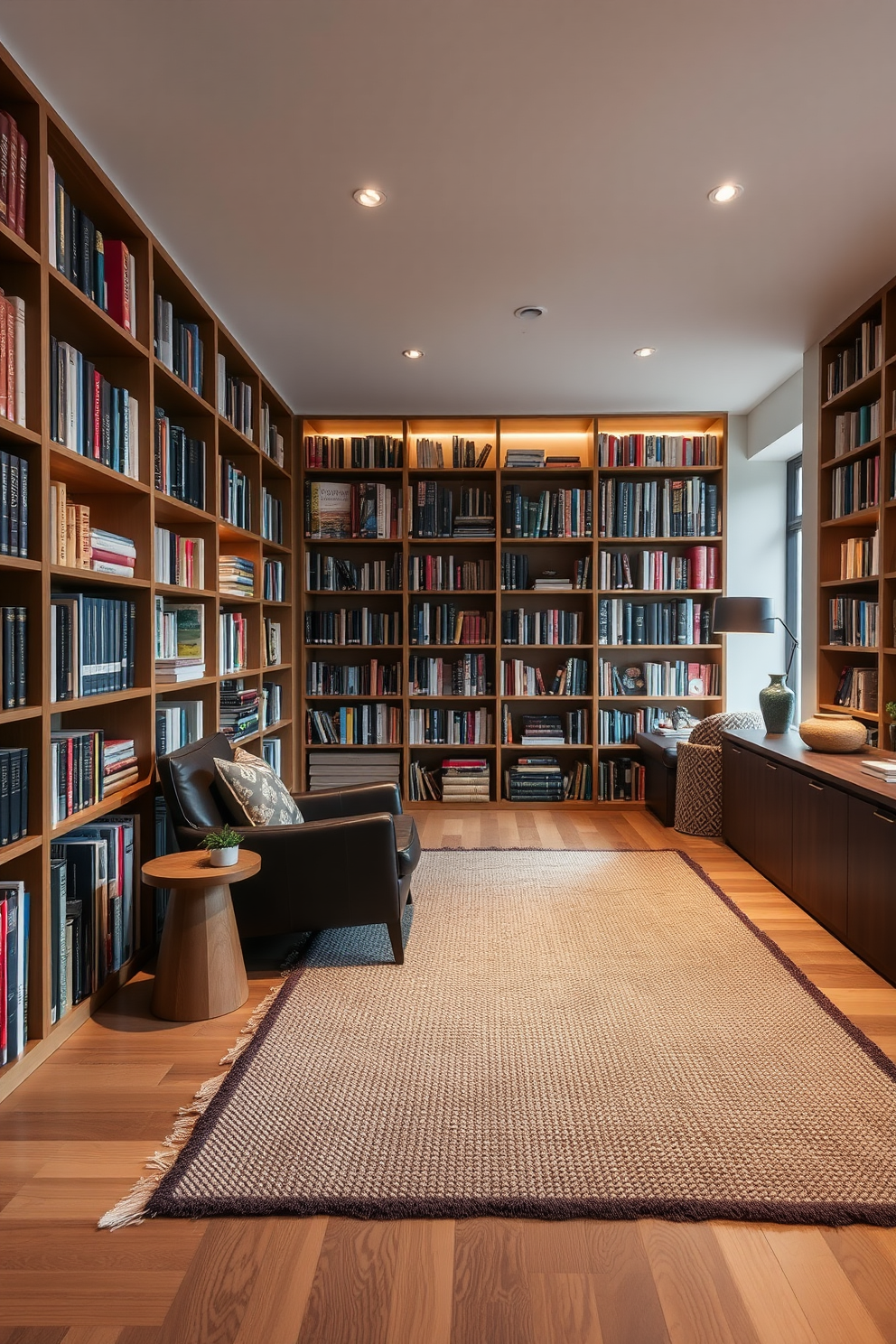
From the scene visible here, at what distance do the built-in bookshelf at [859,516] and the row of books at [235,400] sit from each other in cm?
305

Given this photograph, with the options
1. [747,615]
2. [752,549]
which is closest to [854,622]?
[747,615]

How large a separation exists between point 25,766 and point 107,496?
48.9 inches

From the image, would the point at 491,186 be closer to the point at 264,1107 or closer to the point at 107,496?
the point at 107,496

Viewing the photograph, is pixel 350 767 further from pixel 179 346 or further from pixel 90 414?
pixel 90 414

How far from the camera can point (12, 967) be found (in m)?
2.17

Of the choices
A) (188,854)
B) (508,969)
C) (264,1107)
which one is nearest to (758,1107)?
(508,969)

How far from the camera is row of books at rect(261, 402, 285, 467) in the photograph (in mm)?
4977

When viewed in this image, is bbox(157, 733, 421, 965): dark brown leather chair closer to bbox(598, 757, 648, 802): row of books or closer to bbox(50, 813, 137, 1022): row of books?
bbox(50, 813, 137, 1022): row of books

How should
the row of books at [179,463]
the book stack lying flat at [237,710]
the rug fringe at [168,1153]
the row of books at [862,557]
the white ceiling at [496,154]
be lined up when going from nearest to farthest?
the rug fringe at [168,1153], the white ceiling at [496,154], the row of books at [179,463], the row of books at [862,557], the book stack lying flat at [237,710]

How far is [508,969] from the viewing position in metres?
2.93

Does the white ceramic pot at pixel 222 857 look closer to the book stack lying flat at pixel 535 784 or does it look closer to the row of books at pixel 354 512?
the book stack lying flat at pixel 535 784

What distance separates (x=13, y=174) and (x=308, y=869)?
7.41 feet

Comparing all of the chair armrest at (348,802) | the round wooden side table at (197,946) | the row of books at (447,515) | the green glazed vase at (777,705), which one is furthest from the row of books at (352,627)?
the round wooden side table at (197,946)

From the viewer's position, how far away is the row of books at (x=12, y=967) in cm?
213
